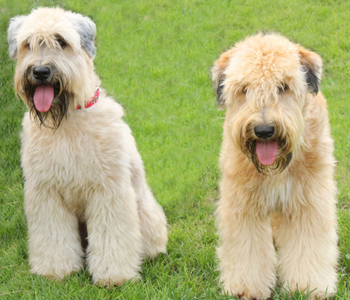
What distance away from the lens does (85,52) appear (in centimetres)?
425

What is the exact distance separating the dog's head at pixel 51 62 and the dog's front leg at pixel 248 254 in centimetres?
163

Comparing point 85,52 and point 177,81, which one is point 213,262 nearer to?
point 85,52

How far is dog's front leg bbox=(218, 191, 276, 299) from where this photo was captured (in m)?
4.07

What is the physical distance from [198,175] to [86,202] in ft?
7.14

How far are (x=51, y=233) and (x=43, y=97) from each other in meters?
1.28

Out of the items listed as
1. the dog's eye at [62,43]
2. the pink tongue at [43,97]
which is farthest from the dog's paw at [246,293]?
the dog's eye at [62,43]

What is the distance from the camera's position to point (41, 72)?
3.89 meters

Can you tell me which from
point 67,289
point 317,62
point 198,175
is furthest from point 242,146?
point 198,175

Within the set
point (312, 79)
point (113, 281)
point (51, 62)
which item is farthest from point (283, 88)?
point (113, 281)

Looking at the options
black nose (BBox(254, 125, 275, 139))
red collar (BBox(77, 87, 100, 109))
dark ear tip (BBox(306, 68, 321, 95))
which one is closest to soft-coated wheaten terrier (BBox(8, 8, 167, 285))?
red collar (BBox(77, 87, 100, 109))

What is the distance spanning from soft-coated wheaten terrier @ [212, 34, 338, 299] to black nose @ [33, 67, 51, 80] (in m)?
1.36

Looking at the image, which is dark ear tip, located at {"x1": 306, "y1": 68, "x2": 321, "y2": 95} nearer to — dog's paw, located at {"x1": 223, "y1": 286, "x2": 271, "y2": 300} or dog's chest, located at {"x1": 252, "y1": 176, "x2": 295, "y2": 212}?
dog's chest, located at {"x1": 252, "y1": 176, "x2": 295, "y2": 212}

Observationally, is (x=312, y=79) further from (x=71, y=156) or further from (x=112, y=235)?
(x=112, y=235)

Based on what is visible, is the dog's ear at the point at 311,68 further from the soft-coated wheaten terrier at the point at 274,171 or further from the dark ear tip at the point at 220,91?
the dark ear tip at the point at 220,91
